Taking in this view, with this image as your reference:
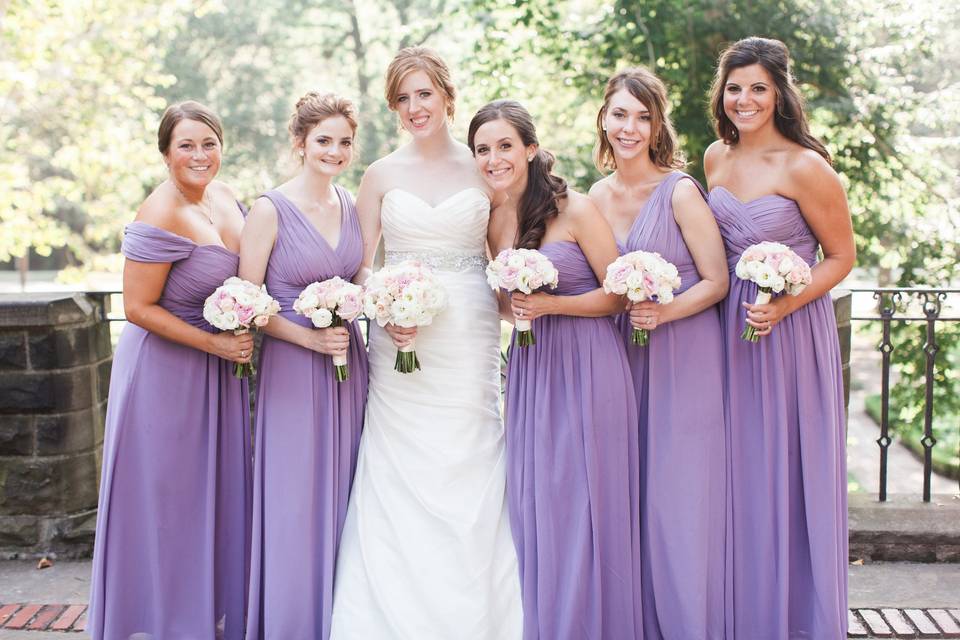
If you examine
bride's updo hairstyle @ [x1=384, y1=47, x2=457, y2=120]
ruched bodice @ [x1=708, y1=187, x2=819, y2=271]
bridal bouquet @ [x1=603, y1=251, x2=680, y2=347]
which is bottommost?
bridal bouquet @ [x1=603, y1=251, x2=680, y2=347]

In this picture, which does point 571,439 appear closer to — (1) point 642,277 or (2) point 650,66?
(1) point 642,277

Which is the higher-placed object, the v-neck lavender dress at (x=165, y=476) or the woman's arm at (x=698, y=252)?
the woman's arm at (x=698, y=252)

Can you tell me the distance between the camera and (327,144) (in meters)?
4.10

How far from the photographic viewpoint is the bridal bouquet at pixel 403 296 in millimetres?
3836

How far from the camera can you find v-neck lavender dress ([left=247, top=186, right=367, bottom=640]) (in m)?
3.98

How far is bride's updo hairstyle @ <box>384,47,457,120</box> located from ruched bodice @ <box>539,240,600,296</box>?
95 centimetres

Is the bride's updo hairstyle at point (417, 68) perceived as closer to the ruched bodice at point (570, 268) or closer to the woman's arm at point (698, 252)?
the ruched bodice at point (570, 268)

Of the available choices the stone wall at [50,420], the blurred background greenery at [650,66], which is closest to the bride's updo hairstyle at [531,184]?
the stone wall at [50,420]

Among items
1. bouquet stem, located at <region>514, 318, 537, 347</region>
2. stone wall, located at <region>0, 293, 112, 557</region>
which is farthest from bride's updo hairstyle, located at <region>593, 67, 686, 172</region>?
stone wall, located at <region>0, 293, 112, 557</region>

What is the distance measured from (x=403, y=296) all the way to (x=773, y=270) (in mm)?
1465

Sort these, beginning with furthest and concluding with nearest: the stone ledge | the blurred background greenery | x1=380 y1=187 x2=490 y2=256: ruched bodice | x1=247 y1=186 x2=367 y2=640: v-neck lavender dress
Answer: the blurred background greenery
the stone ledge
x1=380 y1=187 x2=490 y2=256: ruched bodice
x1=247 y1=186 x2=367 y2=640: v-neck lavender dress

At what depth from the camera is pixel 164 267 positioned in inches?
156

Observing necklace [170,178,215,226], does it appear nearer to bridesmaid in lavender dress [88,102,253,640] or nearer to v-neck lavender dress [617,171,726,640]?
bridesmaid in lavender dress [88,102,253,640]

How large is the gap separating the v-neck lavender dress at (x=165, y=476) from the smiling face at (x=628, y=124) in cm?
173
